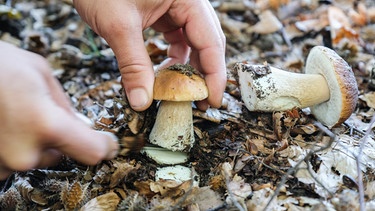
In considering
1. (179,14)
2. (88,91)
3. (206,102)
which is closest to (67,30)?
(88,91)

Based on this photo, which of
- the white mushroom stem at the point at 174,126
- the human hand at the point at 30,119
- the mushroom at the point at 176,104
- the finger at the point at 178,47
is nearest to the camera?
the human hand at the point at 30,119

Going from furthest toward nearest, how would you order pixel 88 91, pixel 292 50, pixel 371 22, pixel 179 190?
pixel 371 22 < pixel 292 50 < pixel 88 91 < pixel 179 190

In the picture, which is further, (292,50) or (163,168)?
(292,50)

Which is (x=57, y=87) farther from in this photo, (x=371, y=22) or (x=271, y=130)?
(x=371, y=22)

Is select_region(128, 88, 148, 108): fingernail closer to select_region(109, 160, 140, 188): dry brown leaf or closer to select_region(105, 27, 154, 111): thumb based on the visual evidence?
select_region(105, 27, 154, 111): thumb

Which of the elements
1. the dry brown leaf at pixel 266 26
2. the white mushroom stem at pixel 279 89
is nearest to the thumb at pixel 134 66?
the white mushroom stem at pixel 279 89

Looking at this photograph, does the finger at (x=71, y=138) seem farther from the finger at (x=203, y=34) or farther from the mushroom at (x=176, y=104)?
the finger at (x=203, y=34)

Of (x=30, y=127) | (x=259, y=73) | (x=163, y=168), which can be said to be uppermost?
(x=30, y=127)

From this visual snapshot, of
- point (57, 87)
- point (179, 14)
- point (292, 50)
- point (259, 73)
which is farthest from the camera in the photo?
point (292, 50)
